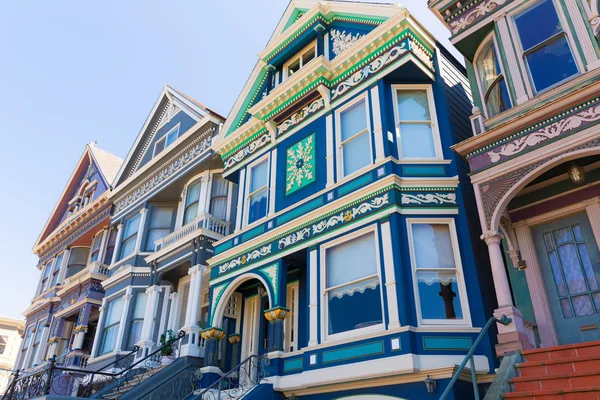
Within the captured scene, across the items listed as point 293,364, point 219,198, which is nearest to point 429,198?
point 293,364

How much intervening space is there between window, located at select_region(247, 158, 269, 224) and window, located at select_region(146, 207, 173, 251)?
6.92m

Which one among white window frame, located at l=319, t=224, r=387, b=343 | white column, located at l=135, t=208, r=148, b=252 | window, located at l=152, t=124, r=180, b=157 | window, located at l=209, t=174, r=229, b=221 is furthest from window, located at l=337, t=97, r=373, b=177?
white column, located at l=135, t=208, r=148, b=252

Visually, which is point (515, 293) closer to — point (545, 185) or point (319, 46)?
point (545, 185)

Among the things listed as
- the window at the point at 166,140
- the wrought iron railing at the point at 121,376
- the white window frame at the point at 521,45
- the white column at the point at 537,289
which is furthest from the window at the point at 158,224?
the white window frame at the point at 521,45

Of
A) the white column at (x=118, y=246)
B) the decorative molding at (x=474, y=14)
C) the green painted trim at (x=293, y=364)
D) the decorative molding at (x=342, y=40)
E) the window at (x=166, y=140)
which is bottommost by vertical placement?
the green painted trim at (x=293, y=364)

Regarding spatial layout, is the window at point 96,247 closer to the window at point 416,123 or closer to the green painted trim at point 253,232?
the green painted trim at point 253,232

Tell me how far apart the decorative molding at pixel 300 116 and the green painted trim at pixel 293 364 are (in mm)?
6566

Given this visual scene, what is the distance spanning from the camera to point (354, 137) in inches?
484

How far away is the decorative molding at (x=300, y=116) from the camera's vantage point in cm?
1360

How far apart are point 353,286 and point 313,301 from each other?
3.64 feet

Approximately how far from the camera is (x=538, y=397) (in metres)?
6.71

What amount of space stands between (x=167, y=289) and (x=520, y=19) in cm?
1493

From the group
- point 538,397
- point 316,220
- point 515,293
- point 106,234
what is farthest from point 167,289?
point 538,397

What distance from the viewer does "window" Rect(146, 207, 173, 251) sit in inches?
810
